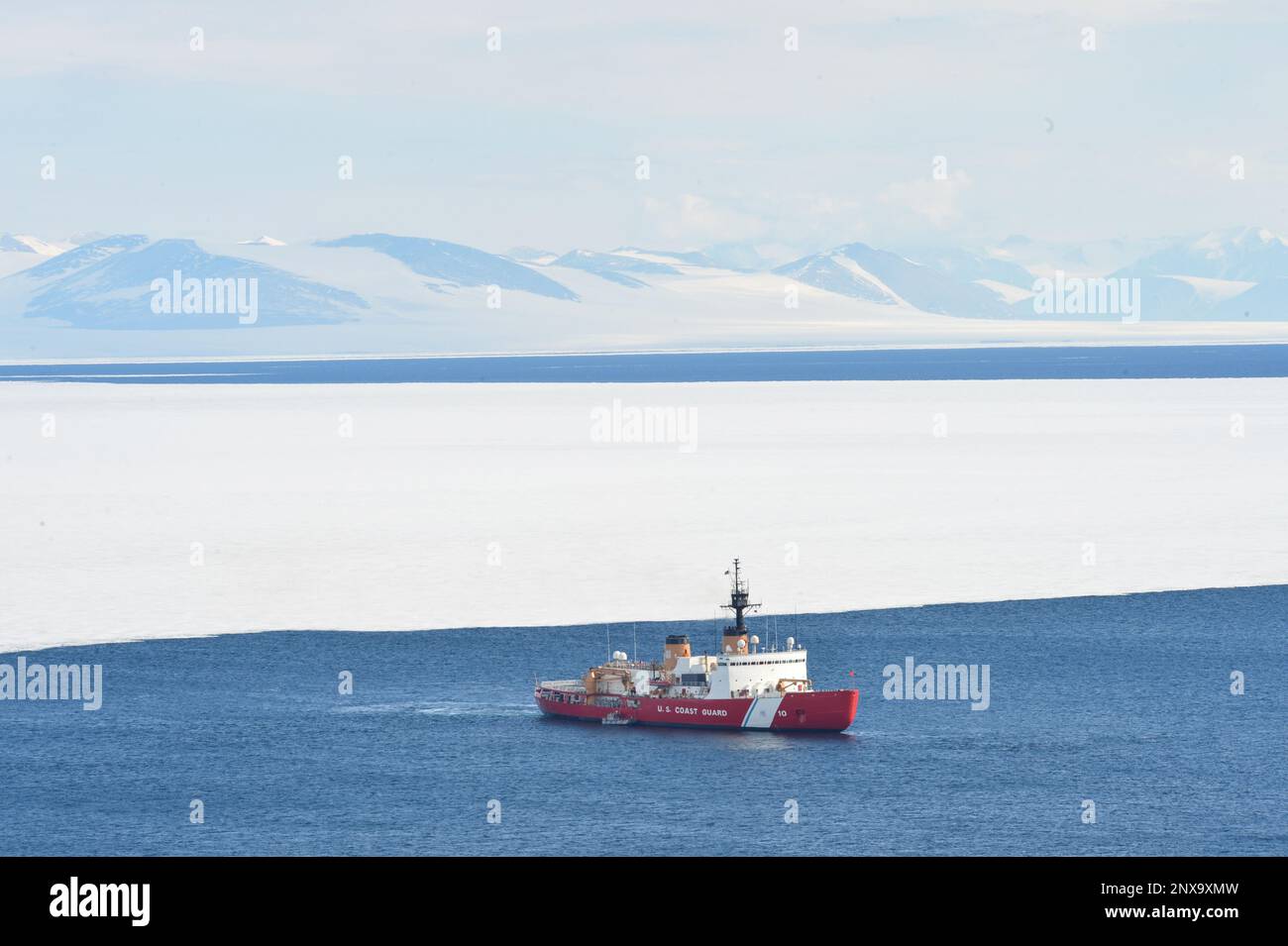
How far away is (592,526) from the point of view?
101000 millimetres

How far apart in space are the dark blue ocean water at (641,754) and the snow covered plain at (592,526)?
5.76m

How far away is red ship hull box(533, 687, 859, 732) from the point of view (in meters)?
59.4

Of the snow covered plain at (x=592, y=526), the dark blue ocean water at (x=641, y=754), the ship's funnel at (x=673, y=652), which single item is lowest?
the dark blue ocean water at (x=641, y=754)

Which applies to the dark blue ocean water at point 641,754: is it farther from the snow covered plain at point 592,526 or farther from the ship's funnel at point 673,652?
the snow covered plain at point 592,526

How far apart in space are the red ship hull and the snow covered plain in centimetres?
1192

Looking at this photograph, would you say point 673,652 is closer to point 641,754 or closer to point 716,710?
point 716,710

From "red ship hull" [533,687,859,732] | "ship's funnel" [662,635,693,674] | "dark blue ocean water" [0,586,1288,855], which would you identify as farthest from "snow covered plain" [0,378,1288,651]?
"red ship hull" [533,687,859,732]

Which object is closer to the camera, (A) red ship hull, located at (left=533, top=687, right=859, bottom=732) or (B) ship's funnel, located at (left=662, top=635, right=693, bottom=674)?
(A) red ship hull, located at (left=533, top=687, right=859, bottom=732)

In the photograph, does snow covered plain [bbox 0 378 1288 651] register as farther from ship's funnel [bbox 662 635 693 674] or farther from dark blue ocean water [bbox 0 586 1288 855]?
ship's funnel [bbox 662 635 693 674]

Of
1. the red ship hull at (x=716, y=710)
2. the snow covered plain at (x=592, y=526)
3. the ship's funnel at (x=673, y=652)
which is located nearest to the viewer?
the red ship hull at (x=716, y=710)

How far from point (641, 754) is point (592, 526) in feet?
144

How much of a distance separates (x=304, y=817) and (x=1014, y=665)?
2782 cm

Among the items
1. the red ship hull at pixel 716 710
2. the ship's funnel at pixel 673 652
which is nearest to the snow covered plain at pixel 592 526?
the ship's funnel at pixel 673 652

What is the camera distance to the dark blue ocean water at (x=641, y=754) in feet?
154
